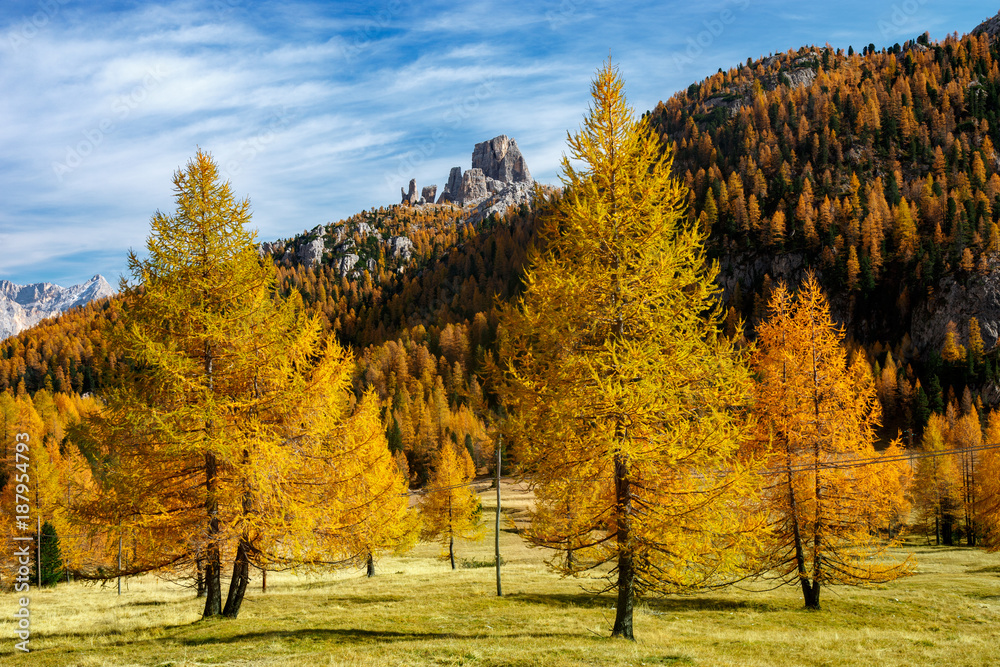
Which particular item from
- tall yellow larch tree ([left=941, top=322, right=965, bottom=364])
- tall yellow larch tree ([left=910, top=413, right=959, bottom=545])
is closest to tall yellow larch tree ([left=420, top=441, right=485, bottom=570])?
tall yellow larch tree ([left=910, top=413, right=959, bottom=545])

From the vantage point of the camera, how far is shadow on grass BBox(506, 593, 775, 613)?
2130cm

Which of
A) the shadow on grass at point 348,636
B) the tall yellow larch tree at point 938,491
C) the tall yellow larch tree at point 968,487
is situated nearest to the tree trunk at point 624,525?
the shadow on grass at point 348,636

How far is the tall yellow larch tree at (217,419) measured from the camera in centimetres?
1410

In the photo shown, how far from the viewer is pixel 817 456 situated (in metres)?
19.4

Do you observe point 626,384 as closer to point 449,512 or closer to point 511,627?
point 511,627

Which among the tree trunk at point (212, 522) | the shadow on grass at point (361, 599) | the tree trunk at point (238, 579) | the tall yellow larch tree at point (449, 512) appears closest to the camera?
the tree trunk at point (212, 522)

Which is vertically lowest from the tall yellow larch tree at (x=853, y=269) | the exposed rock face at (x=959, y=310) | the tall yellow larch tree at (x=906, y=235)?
the exposed rock face at (x=959, y=310)

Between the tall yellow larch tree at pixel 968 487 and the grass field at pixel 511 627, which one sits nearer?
the grass field at pixel 511 627

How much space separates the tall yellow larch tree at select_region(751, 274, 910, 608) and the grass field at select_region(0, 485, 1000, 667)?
1729 mm

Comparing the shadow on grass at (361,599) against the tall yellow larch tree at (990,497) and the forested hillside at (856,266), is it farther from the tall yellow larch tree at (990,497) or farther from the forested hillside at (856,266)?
the forested hillside at (856,266)

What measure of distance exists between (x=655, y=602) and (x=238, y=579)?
15948mm

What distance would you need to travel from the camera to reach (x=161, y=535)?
14695 mm

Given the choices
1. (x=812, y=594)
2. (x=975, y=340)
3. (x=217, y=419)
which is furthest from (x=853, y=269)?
(x=217, y=419)

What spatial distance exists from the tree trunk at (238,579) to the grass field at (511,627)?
421mm
